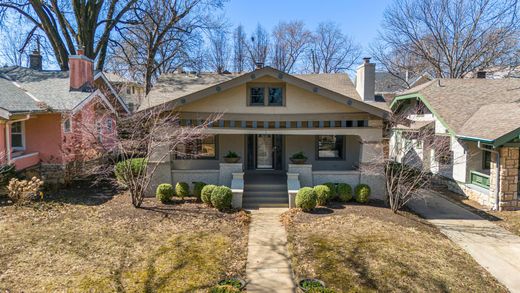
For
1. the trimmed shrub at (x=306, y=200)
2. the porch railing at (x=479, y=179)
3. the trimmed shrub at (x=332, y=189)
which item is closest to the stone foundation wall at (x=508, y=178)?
the porch railing at (x=479, y=179)

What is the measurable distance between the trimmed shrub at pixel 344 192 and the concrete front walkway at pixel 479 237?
2.69 metres

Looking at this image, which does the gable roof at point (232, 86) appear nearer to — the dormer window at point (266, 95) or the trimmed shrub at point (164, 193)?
the dormer window at point (266, 95)

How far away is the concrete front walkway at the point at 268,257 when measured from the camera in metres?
7.17

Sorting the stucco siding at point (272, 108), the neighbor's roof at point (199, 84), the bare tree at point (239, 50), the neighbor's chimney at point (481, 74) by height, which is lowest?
the stucco siding at point (272, 108)

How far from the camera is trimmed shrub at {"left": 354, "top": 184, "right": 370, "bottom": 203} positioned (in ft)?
43.3

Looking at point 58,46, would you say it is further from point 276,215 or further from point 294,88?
point 276,215

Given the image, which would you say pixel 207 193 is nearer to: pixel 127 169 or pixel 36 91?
pixel 127 169

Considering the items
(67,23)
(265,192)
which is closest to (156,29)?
(67,23)

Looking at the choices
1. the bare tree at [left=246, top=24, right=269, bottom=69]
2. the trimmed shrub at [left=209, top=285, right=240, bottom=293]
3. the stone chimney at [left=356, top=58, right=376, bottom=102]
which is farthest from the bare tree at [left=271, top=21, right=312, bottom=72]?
the trimmed shrub at [left=209, top=285, right=240, bottom=293]

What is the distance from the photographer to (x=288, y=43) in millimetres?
48188

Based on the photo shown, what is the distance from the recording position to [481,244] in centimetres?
978

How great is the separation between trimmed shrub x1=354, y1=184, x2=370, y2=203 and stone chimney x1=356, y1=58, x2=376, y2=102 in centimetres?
587

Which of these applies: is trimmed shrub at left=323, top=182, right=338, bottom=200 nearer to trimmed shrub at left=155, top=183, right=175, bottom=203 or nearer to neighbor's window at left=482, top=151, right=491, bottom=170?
trimmed shrub at left=155, top=183, right=175, bottom=203

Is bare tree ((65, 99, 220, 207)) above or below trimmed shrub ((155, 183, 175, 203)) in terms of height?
above
